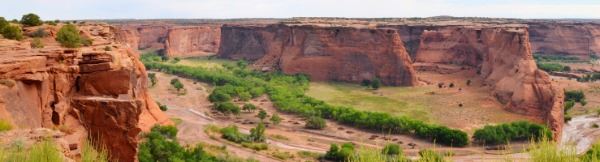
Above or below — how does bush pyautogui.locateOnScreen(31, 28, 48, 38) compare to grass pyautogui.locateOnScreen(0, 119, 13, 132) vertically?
above

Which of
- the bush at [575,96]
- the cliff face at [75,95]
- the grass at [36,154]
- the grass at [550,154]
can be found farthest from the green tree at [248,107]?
the grass at [550,154]

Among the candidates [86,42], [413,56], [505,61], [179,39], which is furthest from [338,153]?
[179,39]

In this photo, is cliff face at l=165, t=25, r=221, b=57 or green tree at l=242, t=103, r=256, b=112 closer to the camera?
green tree at l=242, t=103, r=256, b=112

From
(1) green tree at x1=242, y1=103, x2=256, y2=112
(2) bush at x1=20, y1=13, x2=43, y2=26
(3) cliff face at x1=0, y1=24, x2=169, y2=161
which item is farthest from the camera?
(1) green tree at x1=242, y1=103, x2=256, y2=112

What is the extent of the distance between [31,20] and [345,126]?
35693 mm

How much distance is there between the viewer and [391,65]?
292 ft

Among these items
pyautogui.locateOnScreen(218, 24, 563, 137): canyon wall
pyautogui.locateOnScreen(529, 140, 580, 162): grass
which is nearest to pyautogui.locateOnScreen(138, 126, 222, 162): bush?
pyautogui.locateOnScreen(529, 140, 580, 162): grass

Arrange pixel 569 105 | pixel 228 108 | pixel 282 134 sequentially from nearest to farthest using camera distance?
pixel 282 134, pixel 228 108, pixel 569 105

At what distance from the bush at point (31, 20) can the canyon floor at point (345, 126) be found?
17658 mm

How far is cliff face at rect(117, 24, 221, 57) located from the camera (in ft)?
470

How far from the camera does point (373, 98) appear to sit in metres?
78.8

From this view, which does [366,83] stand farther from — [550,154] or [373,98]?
[550,154]

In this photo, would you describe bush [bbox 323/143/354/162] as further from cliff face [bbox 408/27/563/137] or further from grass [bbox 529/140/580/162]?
grass [bbox 529/140/580/162]

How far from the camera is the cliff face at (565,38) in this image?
140 meters
